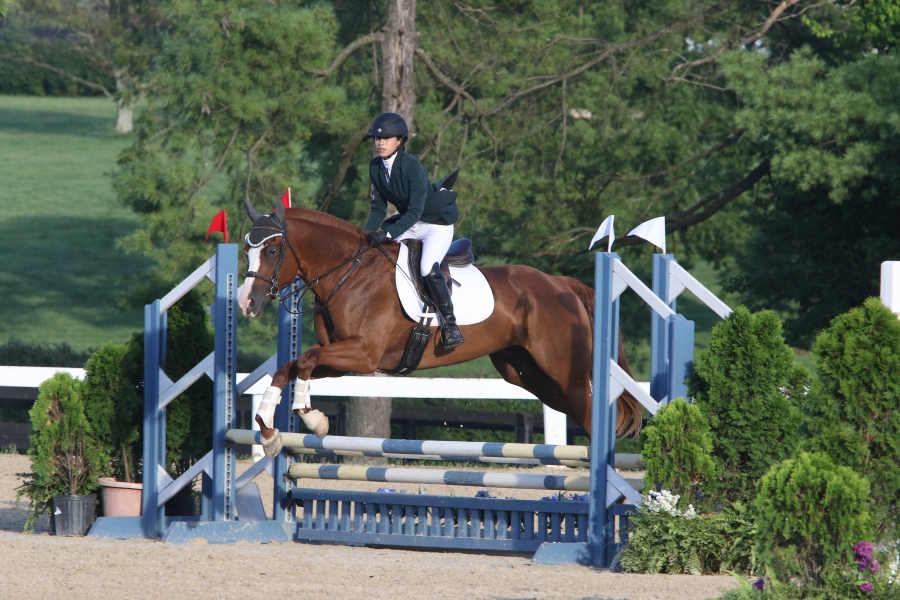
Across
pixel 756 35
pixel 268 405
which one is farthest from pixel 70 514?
pixel 756 35

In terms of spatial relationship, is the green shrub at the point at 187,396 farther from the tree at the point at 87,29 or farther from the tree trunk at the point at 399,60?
the tree at the point at 87,29

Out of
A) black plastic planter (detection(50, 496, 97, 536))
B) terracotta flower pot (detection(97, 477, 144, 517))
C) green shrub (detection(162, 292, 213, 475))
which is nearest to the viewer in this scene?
black plastic planter (detection(50, 496, 97, 536))

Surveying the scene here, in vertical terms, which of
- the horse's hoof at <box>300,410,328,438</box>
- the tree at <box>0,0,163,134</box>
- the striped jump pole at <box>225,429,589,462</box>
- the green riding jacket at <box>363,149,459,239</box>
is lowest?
the striped jump pole at <box>225,429,589,462</box>

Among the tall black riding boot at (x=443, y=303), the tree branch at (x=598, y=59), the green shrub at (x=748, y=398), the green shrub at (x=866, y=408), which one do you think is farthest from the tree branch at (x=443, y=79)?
the green shrub at (x=866, y=408)

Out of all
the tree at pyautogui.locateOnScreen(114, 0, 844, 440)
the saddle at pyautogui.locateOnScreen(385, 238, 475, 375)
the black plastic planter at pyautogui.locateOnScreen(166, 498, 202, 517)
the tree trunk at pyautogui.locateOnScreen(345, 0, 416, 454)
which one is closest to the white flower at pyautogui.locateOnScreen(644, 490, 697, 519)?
the saddle at pyautogui.locateOnScreen(385, 238, 475, 375)

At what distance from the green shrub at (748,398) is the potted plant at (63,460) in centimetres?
376

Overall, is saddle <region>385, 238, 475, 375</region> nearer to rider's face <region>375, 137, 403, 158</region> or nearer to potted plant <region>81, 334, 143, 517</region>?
rider's face <region>375, 137, 403, 158</region>

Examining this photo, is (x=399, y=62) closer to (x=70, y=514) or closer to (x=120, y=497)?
(x=120, y=497)

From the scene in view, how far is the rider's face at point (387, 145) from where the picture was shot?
6082 millimetres

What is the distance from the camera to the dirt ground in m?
4.41

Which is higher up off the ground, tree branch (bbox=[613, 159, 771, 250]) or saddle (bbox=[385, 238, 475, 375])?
tree branch (bbox=[613, 159, 771, 250])

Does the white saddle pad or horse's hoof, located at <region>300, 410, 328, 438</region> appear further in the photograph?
the white saddle pad

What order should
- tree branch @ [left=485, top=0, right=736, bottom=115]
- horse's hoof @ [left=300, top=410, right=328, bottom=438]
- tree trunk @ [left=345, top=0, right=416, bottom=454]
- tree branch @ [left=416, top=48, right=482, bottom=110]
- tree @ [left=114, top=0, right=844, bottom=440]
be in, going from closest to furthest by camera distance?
horse's hoof @ [left=300, top=410, right=328, bottom=438] → tree trunk @ [left=345, top=0, right=416, bottom=454] → tree @ [left=114, top=0, right=844, bottom=440] → tree branch @ [left=416, top=48, right=482, bottom=110] → tree branch @ [left=485, top=0, right=736, bottom=115]

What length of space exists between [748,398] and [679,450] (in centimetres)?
40
